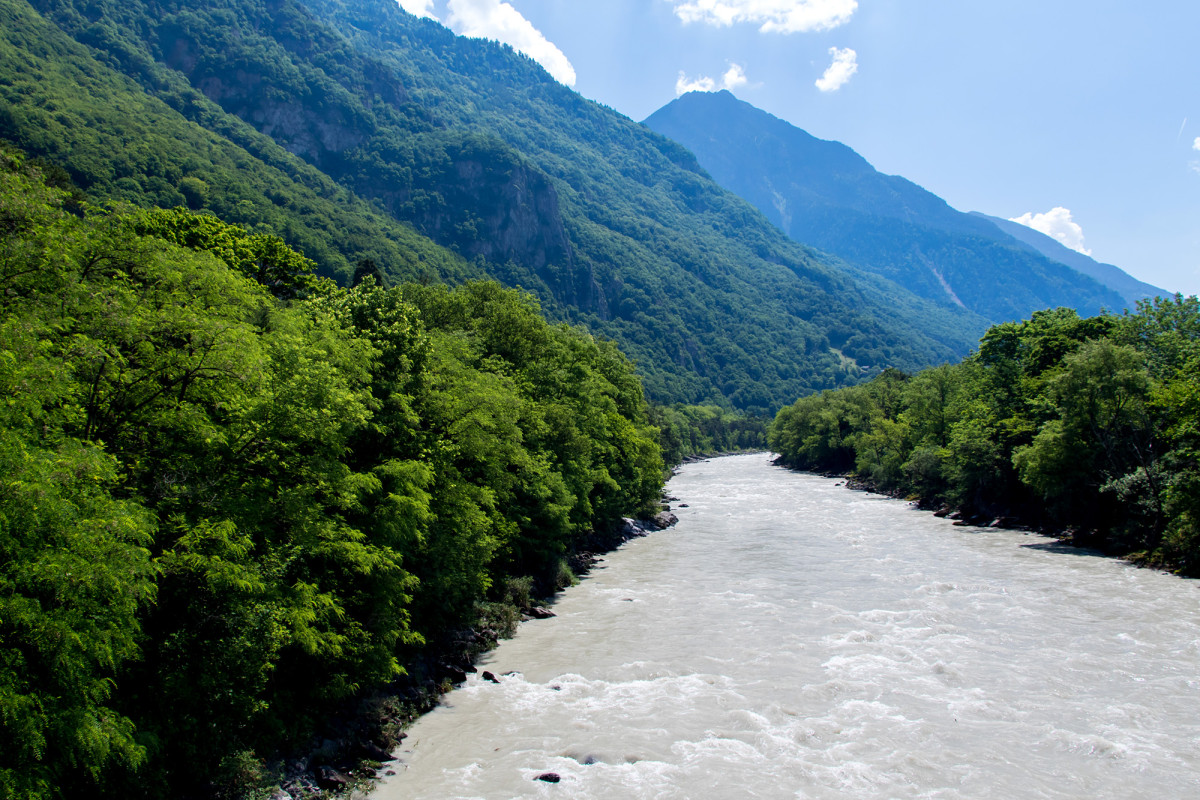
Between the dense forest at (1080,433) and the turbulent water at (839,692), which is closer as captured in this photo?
the turbulent water at (839,692)

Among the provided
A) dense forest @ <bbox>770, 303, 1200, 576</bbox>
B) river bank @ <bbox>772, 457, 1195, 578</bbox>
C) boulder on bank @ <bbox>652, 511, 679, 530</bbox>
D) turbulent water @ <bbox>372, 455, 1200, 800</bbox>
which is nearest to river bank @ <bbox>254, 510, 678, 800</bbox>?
turbulent water @ <bbox>372, 455, 1200, 800</bbox>

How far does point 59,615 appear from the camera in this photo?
9.46 metres

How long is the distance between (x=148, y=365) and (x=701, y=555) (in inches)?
1439

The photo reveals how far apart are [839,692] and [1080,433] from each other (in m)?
33.6

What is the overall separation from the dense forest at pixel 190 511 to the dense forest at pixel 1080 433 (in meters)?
38.2

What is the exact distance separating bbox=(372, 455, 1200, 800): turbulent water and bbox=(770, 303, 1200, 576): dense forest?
199 inches

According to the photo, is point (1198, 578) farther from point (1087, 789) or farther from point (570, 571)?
point (570, 571)

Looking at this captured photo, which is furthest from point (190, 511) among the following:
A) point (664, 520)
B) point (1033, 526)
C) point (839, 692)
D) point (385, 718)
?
point (1033, 526)

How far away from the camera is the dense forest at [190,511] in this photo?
9688mm

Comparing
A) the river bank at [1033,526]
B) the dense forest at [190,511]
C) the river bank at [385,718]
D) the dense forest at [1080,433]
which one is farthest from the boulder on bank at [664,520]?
the dense forest at [190,511]

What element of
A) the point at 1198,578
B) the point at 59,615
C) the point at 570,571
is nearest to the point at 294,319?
the point at 59,615

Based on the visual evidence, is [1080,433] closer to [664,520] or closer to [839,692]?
[664,520]

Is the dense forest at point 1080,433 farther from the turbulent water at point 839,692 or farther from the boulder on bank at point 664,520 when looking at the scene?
the boulder on bank at point 664,520

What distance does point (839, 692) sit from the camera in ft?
69.4
